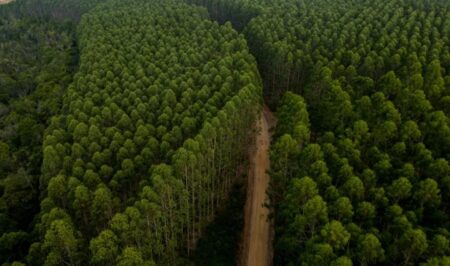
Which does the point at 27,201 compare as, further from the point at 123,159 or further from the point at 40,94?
the point at 40,94

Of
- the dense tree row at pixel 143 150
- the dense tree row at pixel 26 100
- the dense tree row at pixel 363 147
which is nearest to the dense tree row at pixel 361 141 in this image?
the dense tree row at pixel 363 147

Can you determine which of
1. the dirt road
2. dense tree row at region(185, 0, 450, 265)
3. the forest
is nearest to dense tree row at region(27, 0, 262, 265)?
the forest

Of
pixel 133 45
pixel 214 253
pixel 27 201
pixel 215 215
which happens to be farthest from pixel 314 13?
pixel 27 201

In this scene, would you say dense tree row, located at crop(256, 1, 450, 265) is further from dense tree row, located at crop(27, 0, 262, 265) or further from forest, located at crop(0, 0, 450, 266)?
dense tree row, located at crop(27, 0, 262, 265)

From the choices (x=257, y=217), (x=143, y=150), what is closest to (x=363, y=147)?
(x=257, y=217)

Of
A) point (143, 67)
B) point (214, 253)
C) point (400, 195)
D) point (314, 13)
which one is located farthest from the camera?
point (314, 13)

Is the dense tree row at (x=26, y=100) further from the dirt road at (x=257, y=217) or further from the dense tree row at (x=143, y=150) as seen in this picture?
the dirt road at (x=257, y=217)
